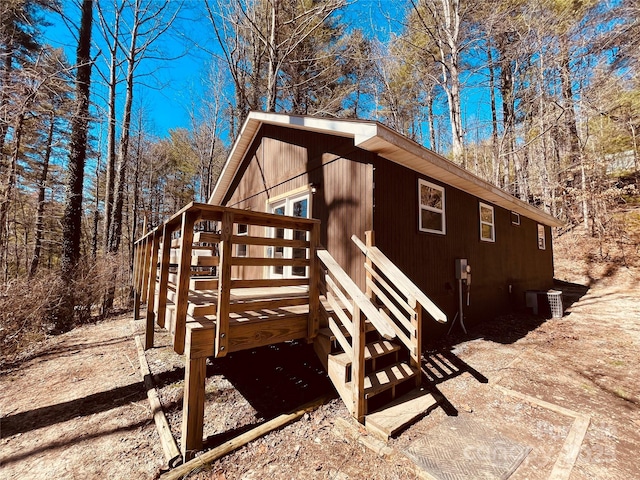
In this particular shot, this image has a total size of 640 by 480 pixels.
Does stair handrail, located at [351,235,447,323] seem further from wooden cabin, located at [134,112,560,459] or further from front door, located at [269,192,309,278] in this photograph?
front door, located at [269,192,309,278]

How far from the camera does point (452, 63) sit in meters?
10.5

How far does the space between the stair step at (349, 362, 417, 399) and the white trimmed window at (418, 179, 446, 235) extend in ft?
7.91

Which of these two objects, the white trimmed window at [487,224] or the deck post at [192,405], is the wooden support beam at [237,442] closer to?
the deck post at [192,405]

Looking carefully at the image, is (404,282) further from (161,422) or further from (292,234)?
(292,234)

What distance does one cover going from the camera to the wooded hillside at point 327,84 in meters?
7.53

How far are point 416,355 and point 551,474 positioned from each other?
1.39 metres

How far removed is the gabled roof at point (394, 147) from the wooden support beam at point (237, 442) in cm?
333

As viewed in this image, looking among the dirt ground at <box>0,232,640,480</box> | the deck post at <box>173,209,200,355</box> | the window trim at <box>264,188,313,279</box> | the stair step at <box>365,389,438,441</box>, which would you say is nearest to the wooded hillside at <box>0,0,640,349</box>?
the dirt ground at <box>0,232,640,480</box>

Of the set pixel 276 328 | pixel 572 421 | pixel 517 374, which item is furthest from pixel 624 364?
pixel 276 328

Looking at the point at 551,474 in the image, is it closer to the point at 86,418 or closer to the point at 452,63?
the point at 86,418

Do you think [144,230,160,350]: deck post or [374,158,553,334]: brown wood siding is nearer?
[144,230,160,350]: deck post

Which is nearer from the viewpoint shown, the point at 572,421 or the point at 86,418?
the point at 572,421

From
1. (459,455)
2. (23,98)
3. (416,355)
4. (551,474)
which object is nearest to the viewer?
(551,474)

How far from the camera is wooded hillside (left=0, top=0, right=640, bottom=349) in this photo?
297 inches
